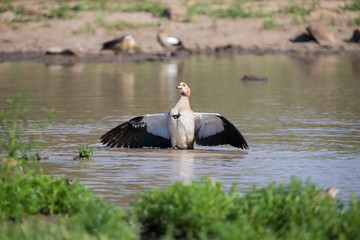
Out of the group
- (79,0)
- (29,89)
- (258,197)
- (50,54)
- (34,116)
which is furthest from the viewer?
(79,0)

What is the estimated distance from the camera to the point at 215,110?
13.1 m

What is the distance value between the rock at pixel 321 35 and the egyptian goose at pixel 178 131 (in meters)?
16.3

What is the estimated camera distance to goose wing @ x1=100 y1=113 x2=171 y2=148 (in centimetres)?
1001

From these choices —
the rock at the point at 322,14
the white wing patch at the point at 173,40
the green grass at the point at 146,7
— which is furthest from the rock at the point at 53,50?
the rock at the point at 322,14

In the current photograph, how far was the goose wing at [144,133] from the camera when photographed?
10.0 meters

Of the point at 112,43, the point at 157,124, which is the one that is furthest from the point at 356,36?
the point at 157,124

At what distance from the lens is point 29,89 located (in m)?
16.1

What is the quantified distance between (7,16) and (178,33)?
5996 millimetres

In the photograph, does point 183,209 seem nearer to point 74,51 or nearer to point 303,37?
point 74,51

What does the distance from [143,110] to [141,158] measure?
161 inches

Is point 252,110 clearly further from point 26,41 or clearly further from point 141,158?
point 26,41

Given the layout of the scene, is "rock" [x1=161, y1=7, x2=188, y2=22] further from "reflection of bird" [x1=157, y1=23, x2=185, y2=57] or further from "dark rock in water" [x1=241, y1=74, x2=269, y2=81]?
"dark rock in water" [x1=241, y1=74, x2=269, y2=81]

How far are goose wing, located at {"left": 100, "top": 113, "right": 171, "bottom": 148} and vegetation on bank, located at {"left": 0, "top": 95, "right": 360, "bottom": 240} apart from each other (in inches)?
158

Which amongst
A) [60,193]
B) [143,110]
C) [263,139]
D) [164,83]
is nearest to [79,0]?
[164,83]
